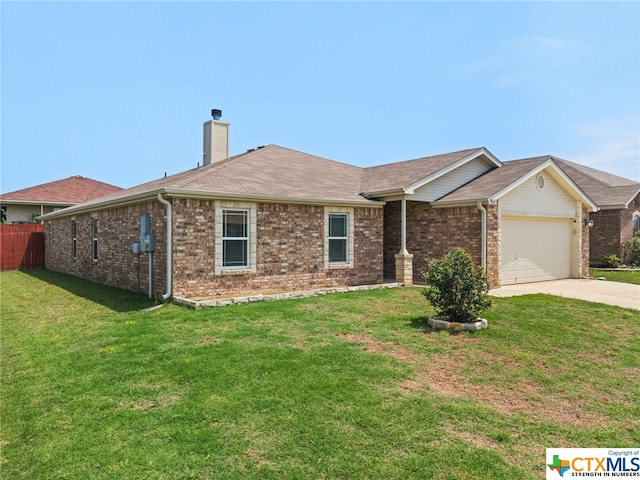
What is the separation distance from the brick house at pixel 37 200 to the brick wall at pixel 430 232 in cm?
2191

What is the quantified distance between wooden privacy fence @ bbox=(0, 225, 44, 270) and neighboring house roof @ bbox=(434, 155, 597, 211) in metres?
21.4

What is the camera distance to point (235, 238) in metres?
11.5

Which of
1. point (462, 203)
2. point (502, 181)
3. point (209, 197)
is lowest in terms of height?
point (209, 197)

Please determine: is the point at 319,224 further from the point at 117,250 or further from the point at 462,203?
the point at 117,250

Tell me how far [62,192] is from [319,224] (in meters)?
23.5

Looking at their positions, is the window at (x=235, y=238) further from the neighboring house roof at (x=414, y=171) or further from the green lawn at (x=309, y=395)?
the neighboring house roof at (x=414, y=171)

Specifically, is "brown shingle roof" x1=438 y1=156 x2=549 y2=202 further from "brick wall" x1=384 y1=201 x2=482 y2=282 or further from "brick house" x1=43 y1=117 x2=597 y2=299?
"brick wall" x1=384 y1=201 x2=482 y2=282

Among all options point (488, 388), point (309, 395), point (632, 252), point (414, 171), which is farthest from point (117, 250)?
point (632, 252)

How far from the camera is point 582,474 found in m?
3.80

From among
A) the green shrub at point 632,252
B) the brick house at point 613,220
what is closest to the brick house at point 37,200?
the brick house at point 613,220

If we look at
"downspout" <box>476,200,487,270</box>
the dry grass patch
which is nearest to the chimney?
"downspout" <box>476,200,487,270</box>

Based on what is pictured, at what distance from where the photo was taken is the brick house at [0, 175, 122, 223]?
86.8 ft

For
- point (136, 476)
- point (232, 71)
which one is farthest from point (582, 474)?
point (232, 71)

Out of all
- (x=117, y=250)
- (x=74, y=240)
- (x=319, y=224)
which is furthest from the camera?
(x=74, y=240)
